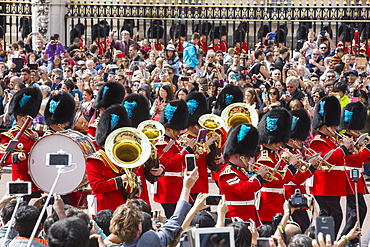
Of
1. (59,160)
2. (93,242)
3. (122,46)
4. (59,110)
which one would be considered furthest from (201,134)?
(122,46)

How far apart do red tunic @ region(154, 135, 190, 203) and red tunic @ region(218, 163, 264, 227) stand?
988mm

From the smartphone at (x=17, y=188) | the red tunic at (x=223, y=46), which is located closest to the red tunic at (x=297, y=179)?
the smartphone at (x=17, y=188)

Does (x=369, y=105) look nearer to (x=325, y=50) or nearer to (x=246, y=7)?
(x=325, y=50)

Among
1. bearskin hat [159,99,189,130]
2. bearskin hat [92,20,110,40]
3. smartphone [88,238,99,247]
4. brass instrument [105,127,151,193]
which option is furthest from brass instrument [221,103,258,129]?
bearskin hat [92,20,110,40]

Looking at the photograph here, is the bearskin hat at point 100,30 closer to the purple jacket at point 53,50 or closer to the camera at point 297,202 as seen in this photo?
the purple jacket at point 53,50

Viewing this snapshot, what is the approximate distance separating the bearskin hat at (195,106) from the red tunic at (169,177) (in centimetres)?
66

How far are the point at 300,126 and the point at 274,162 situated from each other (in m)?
0.91

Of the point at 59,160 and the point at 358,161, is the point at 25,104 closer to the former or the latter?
the point at 59,160

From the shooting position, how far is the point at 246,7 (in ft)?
48.5

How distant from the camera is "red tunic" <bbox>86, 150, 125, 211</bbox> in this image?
6.21 metres

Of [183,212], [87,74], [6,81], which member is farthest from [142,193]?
[6,81]

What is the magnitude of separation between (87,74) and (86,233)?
7.50m

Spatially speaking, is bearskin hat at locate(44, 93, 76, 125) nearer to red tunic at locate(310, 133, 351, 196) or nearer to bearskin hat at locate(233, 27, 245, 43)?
red tunic at locate(310, 133, 351, 196)

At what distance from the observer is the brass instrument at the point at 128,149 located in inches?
240
